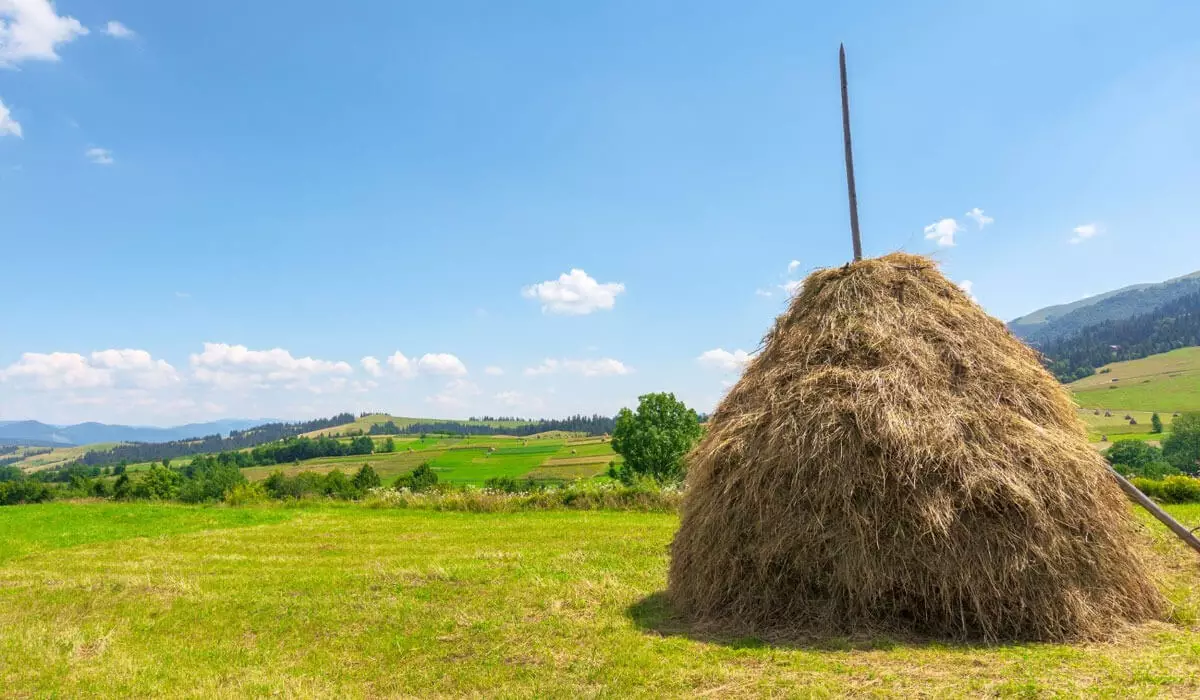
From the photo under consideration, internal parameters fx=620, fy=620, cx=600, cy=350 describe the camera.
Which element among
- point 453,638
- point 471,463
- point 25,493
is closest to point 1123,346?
point 471,463

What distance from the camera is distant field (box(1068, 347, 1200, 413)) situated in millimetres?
103062

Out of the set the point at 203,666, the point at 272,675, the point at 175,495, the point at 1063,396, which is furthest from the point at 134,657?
the point at 175,495

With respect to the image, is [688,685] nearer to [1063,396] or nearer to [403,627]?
[403,627]

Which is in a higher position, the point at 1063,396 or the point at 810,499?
the point at 1063,396

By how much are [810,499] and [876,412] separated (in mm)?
1337

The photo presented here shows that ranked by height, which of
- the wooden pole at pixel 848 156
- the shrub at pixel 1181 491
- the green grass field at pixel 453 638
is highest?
the wooden pole at pixel 848 156

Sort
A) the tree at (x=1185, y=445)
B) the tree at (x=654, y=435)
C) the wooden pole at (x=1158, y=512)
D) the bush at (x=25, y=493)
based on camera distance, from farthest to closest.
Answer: the tree at (x=654, y=435) < the bush at (x=25, y=493) < the tree at (x=1185, y=445) < the wooden pole at (x=1158, y=512)

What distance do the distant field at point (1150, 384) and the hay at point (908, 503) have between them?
10400cm

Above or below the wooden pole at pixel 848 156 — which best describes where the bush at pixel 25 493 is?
below

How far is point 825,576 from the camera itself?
741 cm

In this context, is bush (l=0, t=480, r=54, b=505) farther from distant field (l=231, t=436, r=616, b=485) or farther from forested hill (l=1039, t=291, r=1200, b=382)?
forested hill (l=1039, t=291, r=1200, b=382)

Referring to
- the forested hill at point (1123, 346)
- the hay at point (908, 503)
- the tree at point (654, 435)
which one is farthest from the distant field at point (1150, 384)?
the hay at point (908, 503)

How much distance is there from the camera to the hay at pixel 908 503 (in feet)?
22.6

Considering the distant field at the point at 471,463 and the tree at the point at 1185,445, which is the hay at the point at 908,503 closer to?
the tree at the point at 1185,445
